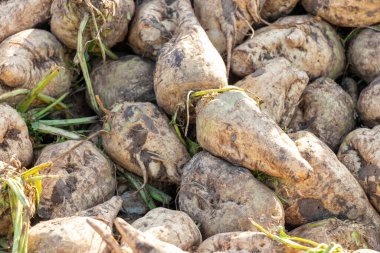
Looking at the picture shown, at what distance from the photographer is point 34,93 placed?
350cm

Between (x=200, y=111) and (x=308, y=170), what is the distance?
0.62 m

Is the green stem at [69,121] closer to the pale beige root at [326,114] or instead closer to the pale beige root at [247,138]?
the pale beige root at [247,138]

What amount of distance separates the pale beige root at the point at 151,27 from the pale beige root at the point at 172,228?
1097 millimetres

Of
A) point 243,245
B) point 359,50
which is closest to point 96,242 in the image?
point 243,245

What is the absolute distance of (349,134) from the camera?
354cm

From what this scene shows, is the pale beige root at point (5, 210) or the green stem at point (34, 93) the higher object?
the green stem at point (34, 93)

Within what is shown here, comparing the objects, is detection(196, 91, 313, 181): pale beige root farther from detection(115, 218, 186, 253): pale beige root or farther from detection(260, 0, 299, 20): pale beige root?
detection(260, 0, 299, 20): pale beige root

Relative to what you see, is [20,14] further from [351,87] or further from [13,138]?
[351,87]

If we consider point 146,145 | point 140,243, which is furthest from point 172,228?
point 146,145

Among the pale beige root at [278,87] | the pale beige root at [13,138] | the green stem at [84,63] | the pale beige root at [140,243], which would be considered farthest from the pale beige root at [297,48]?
the pale beige root at [140,243]

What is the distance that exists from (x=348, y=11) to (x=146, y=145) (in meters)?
1.49

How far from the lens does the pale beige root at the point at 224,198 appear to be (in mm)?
3064

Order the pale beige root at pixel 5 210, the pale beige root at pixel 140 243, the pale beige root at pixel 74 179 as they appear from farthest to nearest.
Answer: the pale beige root at pixel 74 179, the pale beige root at pixel 5 210, the pale beige root at pixel 140 243

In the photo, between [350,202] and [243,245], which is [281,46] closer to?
[350,202]
